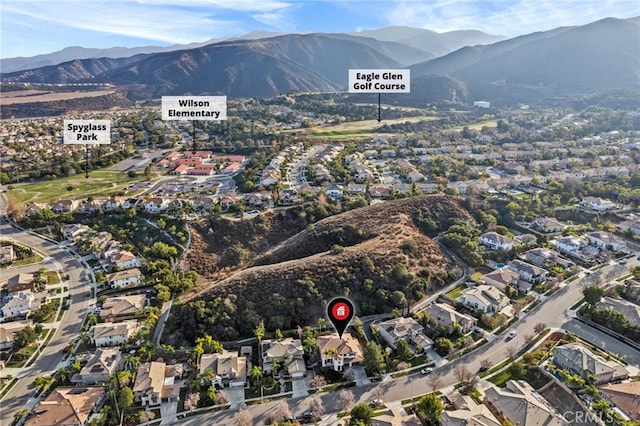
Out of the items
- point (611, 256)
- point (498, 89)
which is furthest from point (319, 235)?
point (498, 89)

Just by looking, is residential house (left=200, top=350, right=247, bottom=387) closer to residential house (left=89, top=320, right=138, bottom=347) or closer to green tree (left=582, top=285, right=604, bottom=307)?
residential house (left=89, top=320, right=138, bottom=347)

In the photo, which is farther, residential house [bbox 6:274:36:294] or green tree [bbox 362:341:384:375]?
residential house [bbox 6:274:36:294]

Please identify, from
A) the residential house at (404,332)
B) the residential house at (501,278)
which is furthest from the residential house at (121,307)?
the residential house at (501,278)

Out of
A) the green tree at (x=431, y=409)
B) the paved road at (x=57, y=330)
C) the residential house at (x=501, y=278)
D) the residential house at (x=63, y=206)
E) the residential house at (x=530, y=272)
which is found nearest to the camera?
the green tree at (x=431, y=409)

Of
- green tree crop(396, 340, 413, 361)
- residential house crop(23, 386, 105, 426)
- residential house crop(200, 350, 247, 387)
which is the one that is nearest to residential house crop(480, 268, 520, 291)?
green tree crop(396, 340, 413, 361)

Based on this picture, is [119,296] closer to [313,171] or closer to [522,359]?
[522,359]

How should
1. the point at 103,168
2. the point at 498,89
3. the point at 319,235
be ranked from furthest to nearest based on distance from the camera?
1. the point at 498,89
2. the point at 103,168
3. the point at 319,235

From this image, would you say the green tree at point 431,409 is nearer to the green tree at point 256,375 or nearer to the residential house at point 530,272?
the green tree at point 256,375
